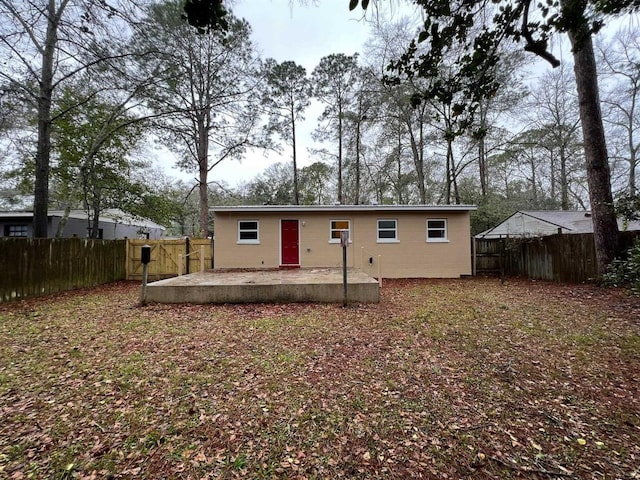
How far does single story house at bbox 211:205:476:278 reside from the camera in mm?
11039

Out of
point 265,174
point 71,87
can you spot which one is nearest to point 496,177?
point 265,174

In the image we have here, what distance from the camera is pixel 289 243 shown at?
36.4 feet

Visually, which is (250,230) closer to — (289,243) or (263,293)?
(289,243)

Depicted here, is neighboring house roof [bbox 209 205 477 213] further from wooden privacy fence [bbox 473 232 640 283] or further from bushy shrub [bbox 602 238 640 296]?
bushy shrub [bbox 602 238 640 296]

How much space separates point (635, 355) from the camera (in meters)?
3.46

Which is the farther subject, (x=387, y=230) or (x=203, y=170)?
(x=203, y=170)

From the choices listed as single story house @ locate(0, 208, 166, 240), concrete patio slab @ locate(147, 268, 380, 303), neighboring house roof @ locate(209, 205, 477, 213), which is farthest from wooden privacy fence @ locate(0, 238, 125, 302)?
single story house @ locate(0, 208, 166, 240)

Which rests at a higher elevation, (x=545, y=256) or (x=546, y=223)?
(x=546, y=223)

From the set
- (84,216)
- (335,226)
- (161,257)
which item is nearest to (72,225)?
(84,216)

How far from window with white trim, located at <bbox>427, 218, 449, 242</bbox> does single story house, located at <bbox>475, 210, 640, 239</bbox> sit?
4.78 metres

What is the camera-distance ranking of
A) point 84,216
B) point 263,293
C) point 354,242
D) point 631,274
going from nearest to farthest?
point 631,274 < point 263,293 < point 354,242 < point 84,216

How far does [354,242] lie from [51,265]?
9336 millimetres

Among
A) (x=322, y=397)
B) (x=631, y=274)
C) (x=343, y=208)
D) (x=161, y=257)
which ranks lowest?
(x=322, y=397)

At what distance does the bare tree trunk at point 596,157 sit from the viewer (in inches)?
279
